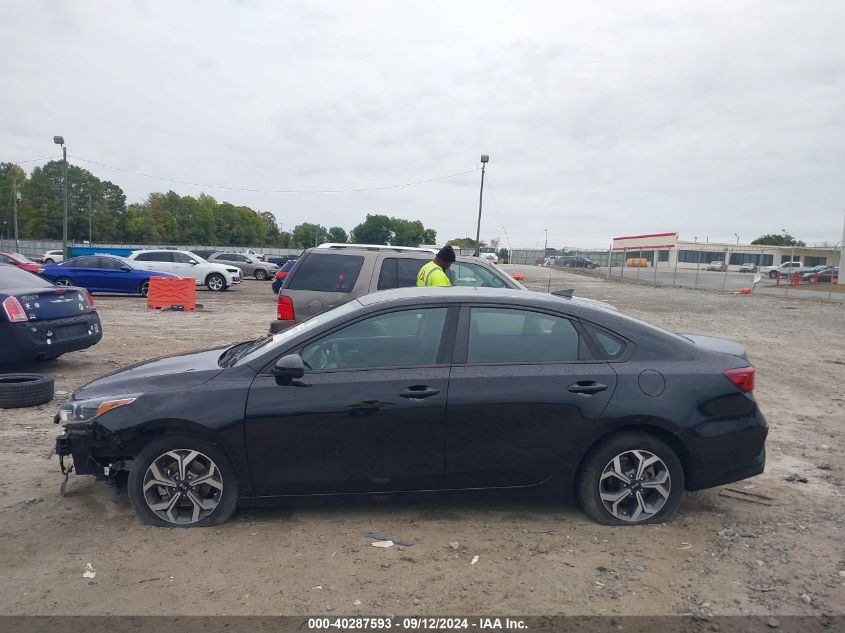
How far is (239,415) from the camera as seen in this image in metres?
4.13

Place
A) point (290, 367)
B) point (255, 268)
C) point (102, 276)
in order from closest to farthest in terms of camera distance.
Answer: point (290, 367) < point (102, 276) < point (255, 268)

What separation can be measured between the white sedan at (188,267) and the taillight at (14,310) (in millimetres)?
18443

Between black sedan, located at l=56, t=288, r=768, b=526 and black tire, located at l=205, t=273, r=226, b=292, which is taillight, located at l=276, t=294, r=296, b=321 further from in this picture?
black tire, located at l=205, t=273, r=226, b=292

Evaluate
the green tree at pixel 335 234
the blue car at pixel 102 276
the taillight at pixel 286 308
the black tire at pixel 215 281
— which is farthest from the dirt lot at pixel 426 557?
the green tree at pixel 335 234

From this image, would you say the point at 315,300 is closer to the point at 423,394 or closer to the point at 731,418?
the point at 423,394

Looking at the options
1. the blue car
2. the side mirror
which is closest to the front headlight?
the side mirror

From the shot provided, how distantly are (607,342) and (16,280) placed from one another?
7.42 m

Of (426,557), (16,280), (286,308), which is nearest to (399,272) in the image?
(286,308)

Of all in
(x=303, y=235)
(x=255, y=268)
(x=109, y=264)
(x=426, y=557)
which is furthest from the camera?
(x=303, y=235)

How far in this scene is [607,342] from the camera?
447cm

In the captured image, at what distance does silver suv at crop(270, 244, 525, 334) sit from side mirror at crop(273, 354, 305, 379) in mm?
4118

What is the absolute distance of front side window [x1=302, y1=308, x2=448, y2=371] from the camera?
4324mm

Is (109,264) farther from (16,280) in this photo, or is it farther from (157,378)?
(157,378)

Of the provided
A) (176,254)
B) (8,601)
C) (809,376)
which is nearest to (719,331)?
(809,376)
